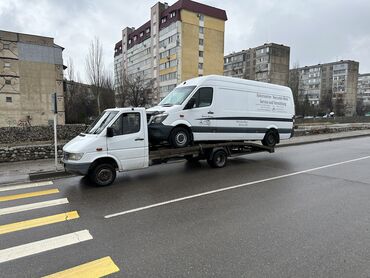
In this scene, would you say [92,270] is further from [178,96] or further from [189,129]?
[178,96]

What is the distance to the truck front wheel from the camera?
24.3ft

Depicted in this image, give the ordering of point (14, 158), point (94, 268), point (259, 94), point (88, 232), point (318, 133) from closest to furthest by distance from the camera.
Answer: point (94, 268) → point (88, 232) → point (259, 94) → point (14, 158) → point (318, 133)

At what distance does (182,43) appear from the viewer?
60.4 meters

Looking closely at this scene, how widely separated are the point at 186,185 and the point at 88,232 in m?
3.49

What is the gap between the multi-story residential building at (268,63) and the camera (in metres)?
83.4

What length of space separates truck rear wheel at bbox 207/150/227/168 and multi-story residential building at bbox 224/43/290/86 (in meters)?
79.0

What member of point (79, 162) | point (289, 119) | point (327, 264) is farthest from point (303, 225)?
point (289, 119)

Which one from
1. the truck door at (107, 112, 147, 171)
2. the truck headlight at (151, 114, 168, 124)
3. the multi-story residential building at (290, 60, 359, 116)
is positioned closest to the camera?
the truck door at (107, 112, 147, 171)

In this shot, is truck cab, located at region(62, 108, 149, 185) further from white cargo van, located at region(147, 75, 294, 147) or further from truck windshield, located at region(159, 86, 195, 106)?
truck windshield, located at region(159, 86, 195, 106)

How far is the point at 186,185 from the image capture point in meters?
7.54

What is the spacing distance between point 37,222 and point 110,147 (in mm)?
2885

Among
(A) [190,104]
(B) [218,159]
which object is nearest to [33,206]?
(A) [190,104]

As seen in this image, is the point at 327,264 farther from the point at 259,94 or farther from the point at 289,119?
the point at 289,119

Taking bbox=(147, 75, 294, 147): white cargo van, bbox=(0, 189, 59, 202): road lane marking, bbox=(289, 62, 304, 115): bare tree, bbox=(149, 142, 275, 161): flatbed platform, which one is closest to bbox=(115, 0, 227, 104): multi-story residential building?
bbox=(289, 62, 304, 115): bare tree
